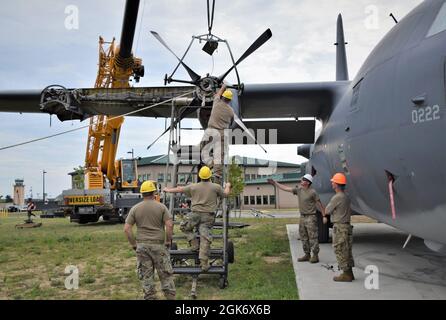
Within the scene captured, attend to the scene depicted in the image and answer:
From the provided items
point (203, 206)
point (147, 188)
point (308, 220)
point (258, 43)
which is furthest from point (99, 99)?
point (308, 220)

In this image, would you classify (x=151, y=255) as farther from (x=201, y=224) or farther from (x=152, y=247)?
(x=201, y=224)

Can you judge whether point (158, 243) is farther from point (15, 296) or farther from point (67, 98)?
point (67, 98)

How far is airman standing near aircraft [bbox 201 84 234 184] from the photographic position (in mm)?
8133

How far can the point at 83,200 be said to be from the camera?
69.5 feet

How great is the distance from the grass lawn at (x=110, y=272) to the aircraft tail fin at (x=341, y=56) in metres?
6.12

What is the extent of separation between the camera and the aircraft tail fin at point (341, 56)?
49.2ft

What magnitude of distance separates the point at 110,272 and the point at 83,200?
42.9 ft

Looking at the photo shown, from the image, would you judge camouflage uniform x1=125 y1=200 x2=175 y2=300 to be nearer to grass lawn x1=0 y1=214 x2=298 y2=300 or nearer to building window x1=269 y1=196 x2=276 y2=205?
grass lawn x1=0 y1=214 x2=298 y2=300

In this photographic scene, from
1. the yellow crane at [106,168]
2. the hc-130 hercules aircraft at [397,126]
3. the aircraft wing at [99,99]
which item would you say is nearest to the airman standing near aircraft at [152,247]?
the hc-130 hercules aircraft at [397,126]

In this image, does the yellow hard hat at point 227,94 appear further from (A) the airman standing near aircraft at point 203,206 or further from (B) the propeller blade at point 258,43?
(B) the propeller blade at point 258,43
